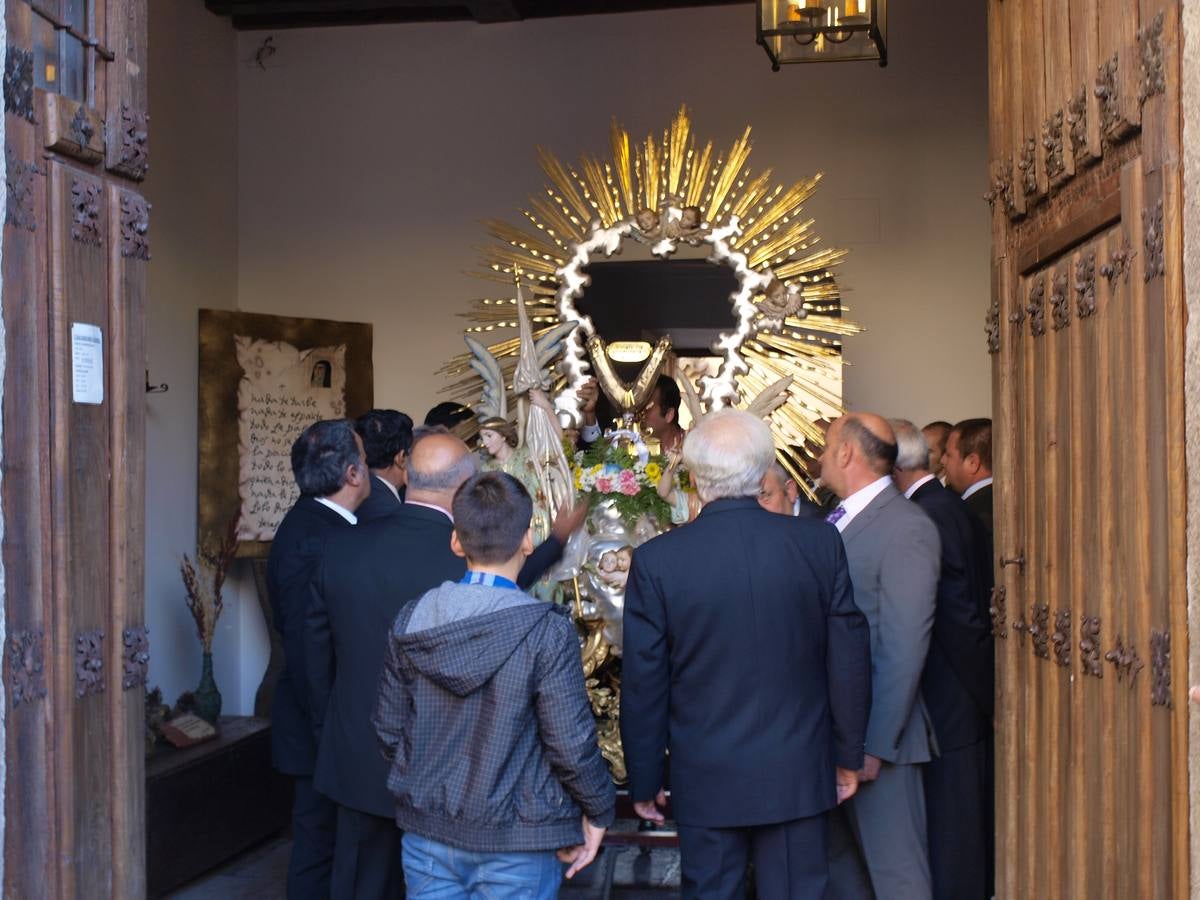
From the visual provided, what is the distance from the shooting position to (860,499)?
11.7 feet

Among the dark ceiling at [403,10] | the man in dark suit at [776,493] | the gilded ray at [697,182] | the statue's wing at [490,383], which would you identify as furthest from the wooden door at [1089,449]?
the dark ceiling at [403,10]

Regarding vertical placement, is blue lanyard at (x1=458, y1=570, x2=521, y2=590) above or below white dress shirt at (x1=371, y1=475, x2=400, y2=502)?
below

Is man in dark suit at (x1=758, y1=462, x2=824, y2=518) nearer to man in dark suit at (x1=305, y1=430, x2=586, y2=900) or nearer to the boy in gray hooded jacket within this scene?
man in dark suit at (x1=305, y1=430, x2=586, y2=900)

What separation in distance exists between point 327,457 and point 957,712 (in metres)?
1.81

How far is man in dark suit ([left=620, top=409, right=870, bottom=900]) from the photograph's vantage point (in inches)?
115

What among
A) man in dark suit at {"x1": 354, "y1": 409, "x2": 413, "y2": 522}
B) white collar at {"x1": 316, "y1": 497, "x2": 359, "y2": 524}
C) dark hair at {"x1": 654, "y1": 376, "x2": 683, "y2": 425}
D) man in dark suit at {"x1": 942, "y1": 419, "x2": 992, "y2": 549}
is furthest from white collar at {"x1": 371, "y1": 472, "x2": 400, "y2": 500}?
man in dark suit at {"x1": 942, "y1": 419, "x2": 992, "y2": 549}

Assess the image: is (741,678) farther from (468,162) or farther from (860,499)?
(468,162)

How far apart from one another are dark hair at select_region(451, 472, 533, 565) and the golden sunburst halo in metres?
2.56

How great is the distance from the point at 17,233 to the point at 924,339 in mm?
4616

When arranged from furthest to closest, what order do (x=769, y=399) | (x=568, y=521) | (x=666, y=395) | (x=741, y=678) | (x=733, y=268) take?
1. (x=733, y=268)
2. (x=666, y=395)
3. (x=769, y=399)
4. (x=568, y=521)
5. (x=741, y=678)

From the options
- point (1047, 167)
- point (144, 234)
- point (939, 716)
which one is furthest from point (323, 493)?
point (1047, 167)

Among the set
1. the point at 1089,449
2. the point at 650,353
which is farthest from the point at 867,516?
the point at 650,353

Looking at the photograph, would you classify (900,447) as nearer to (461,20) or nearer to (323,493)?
(323,493)

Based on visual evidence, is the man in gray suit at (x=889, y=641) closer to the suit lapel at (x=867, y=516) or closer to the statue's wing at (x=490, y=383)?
the suit lapel at (x=867, y=516)
